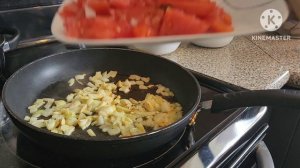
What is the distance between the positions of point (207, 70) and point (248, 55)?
18cm

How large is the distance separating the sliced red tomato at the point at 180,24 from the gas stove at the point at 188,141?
9.7 inches

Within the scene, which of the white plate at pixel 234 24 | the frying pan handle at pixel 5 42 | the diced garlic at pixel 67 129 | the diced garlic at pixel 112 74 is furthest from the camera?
the diced garlic at pixel 112 74

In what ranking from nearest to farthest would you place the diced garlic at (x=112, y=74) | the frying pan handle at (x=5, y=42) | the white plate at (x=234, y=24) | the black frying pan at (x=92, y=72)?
the white plate at (x=234, y=24)
the black frying pan at (x=92, y=72)
the frying pan handle at (x=5, y=42)
the diced garlic at (x=112, y=74)

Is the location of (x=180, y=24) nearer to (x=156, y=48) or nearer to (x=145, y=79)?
(x=145, y=79)

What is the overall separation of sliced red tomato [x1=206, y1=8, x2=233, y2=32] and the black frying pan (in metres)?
0.19

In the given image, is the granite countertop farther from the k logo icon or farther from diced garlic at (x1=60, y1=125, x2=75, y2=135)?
diced garlic at (x1=60, y1=125, x2=75, y2=135)

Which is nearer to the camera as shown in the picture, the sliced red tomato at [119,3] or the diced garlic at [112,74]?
the sliced red tomato at [119,3]

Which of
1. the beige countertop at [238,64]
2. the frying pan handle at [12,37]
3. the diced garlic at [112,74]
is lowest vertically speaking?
the diced garlic at [112,74]

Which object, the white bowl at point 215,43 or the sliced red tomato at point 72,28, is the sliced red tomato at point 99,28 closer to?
the sliced red tomato at point 72,28

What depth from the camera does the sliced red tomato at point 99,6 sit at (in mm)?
411

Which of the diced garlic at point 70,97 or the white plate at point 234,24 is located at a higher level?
the white plate at point 234,24

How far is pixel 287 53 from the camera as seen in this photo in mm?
1049

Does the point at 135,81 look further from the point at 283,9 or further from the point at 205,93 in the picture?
the point at 283,9

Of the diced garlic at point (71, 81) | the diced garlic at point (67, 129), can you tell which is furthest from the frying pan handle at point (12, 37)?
the diced garlic at point (67, 129)
